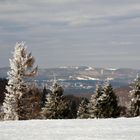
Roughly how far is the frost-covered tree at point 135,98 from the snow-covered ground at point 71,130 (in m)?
35.9

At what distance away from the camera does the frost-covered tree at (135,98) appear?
59438 millimetres

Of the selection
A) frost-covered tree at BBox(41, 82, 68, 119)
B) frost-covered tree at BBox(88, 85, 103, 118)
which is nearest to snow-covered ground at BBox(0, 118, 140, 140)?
frost-covered tree at BBox(41, 82, 68, 119)

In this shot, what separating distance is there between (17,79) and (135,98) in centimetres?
2060

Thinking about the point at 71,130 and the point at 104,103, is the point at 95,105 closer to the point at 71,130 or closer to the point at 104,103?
the point at 104,103

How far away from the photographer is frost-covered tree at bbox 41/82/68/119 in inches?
2043

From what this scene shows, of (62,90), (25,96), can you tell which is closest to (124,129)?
(25,96)

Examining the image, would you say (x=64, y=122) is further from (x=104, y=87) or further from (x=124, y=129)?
(x=104, y=87)

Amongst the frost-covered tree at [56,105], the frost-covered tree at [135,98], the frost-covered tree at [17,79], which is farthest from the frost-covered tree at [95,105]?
the frost-covered tree at [17,79]

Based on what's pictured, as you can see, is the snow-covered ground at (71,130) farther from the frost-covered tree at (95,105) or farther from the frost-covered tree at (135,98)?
the frost-covered tree at (135,98)

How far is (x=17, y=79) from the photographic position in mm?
45031

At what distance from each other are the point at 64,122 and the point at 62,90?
96.3ft

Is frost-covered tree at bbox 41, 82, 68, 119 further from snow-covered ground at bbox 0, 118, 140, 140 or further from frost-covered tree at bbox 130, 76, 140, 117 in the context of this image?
snow-covered ground at bbox 0, 118, 140, 140

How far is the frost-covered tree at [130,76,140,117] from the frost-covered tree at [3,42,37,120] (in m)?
18.2

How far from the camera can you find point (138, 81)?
5928cm
